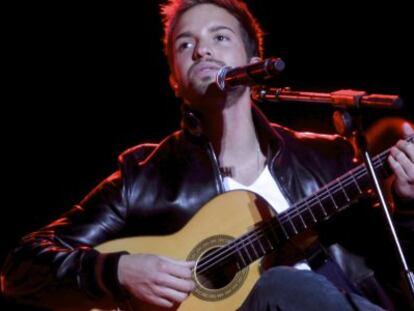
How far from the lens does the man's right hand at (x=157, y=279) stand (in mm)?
2473

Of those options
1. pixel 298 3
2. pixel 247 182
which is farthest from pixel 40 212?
pixel 298 3

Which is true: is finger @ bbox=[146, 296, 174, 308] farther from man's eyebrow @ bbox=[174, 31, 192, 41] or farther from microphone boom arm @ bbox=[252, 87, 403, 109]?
man's eyebrow @ bbox=[174, 31, 192, 41]

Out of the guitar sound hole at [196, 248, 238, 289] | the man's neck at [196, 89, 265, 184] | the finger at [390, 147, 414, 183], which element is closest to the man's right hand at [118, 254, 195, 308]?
the guitar sound hole at [196, 248, 238, 289]

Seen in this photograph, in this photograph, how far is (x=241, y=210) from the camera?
108 inches

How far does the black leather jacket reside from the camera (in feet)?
9.19

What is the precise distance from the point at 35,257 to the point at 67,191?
1.09 meters

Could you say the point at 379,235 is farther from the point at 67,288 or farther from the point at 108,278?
the point at 67,288

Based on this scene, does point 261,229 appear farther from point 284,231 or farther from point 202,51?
point 202,51

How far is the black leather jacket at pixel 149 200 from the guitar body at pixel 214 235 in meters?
0.17

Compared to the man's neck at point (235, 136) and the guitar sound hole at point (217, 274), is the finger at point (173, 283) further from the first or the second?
the man's neck at point (235, 136)

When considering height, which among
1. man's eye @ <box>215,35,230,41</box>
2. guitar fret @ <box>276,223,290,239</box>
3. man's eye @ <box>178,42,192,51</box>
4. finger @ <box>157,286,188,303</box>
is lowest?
finger @ <box>157,286,188,303</box>

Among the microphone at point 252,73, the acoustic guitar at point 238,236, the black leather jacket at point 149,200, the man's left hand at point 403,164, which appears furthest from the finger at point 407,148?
the microphone at point 252,73

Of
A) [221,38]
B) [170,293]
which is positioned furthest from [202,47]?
[170,293]

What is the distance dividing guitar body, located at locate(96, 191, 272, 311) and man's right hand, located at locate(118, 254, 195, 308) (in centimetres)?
13
